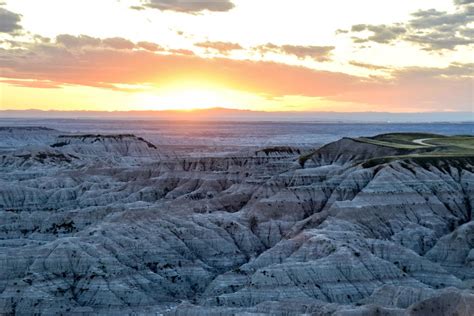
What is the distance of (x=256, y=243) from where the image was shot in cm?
9162

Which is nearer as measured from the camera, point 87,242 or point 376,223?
point 87,242

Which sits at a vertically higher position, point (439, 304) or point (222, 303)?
point (439, 304)

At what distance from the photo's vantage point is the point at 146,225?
88688 millimetres

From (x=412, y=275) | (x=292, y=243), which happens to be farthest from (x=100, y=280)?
(x=412, y=275)

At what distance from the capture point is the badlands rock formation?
223 feet

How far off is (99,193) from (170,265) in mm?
52563

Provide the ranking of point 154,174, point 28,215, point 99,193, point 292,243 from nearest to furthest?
point 292,243 < point 28,215 < point 99,193 < point 154,174

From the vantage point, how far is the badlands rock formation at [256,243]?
67.9 metres

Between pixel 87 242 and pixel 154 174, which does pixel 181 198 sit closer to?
pixel 154 174

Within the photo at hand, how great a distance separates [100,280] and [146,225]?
17116 millimetres

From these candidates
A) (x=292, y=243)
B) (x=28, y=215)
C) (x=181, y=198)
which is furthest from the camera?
(x=181, y=198)

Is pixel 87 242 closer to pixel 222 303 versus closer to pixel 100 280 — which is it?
pixel 100 280

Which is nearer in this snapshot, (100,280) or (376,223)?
(100,280)

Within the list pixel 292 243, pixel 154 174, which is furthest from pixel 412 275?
pixel 154 174
